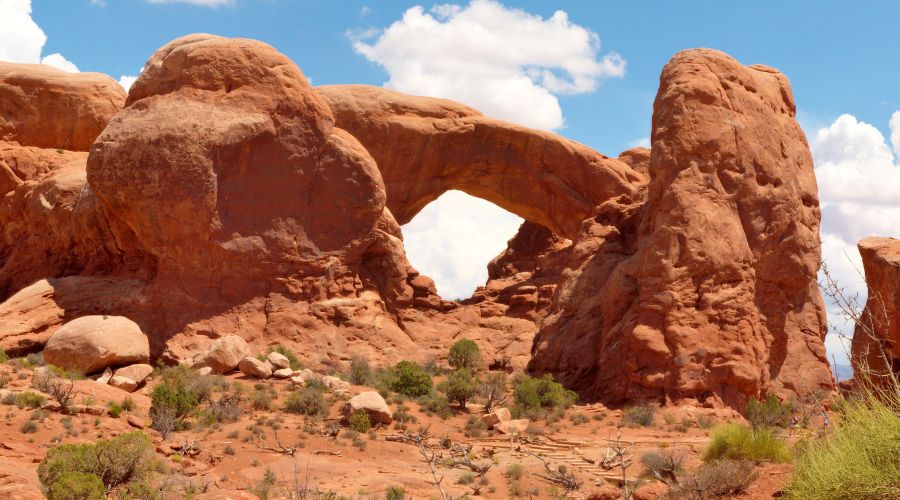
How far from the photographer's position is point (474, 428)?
1580 cm

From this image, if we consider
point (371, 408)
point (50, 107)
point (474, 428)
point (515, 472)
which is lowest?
point (515, 472)

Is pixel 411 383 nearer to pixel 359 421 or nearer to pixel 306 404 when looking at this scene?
pixel 306 404

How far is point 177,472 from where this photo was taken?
11.9m

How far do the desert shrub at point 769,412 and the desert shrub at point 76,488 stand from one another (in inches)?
415

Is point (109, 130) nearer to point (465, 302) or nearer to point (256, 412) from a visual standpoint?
point (256, 412)

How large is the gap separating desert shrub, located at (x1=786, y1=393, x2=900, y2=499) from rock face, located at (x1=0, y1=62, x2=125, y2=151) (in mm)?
22694

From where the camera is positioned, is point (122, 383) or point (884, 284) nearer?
point (122, 383)

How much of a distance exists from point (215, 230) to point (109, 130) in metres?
3.21

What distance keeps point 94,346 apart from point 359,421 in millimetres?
5563

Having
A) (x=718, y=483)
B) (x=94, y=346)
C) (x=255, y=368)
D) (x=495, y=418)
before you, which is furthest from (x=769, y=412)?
(x=94, y=346)

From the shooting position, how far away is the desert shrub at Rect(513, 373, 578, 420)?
17.1 metres

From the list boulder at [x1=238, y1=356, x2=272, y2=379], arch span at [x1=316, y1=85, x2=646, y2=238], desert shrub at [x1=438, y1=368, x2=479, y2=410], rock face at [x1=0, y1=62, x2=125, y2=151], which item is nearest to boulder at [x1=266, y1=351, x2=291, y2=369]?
boulder at [x1=238, y1=356, x2=272, y2=379]

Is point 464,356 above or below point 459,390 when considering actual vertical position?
above

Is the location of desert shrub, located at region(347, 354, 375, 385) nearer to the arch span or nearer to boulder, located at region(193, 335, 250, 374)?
boulder, located at region(193, 335, 250, 374)
